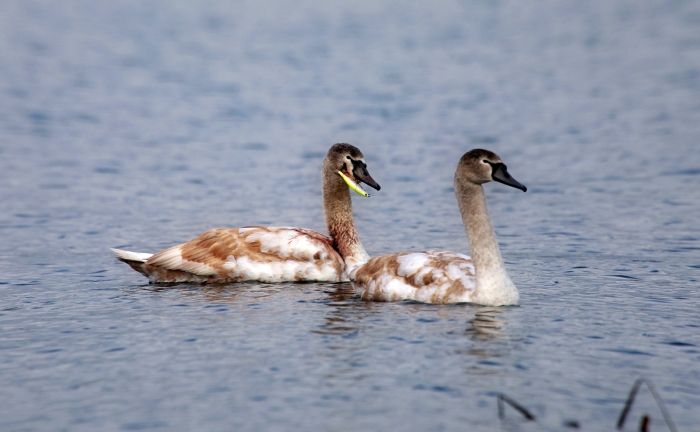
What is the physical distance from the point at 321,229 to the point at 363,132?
881 centimetres

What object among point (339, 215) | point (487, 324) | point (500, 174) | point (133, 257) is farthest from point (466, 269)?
point (133, 257)

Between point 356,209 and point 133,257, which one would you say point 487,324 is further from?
point 356,209

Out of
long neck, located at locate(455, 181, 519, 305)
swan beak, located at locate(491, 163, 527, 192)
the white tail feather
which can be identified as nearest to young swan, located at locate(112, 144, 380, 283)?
the white tail feather

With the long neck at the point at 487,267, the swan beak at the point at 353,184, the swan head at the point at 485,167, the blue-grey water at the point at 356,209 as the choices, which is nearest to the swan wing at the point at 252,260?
the blue-grey water at the point at 356,209

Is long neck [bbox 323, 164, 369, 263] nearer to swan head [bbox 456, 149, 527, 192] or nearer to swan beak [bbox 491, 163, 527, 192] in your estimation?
swan head [bbox 456, 149, 527, 192]

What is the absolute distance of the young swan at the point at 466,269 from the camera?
1010 cm

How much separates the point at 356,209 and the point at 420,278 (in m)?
6.67

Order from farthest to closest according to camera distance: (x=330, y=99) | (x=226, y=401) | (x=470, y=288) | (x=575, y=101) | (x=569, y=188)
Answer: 1. (x=330, y=99)
2. (x=575, y=101)
3. (x=569, y=188)
4. (x=470, y=288)
5. (x=226, y=401)

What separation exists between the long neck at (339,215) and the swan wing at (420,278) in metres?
1.56

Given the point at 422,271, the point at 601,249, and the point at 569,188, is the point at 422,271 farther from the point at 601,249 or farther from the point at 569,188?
the point at 569,188

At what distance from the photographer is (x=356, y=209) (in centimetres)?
1705

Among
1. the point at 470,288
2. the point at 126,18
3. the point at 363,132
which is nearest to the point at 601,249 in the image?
the point at 470,288

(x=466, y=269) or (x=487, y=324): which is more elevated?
(x=466, y=269)

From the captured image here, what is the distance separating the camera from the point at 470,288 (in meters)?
10.2
